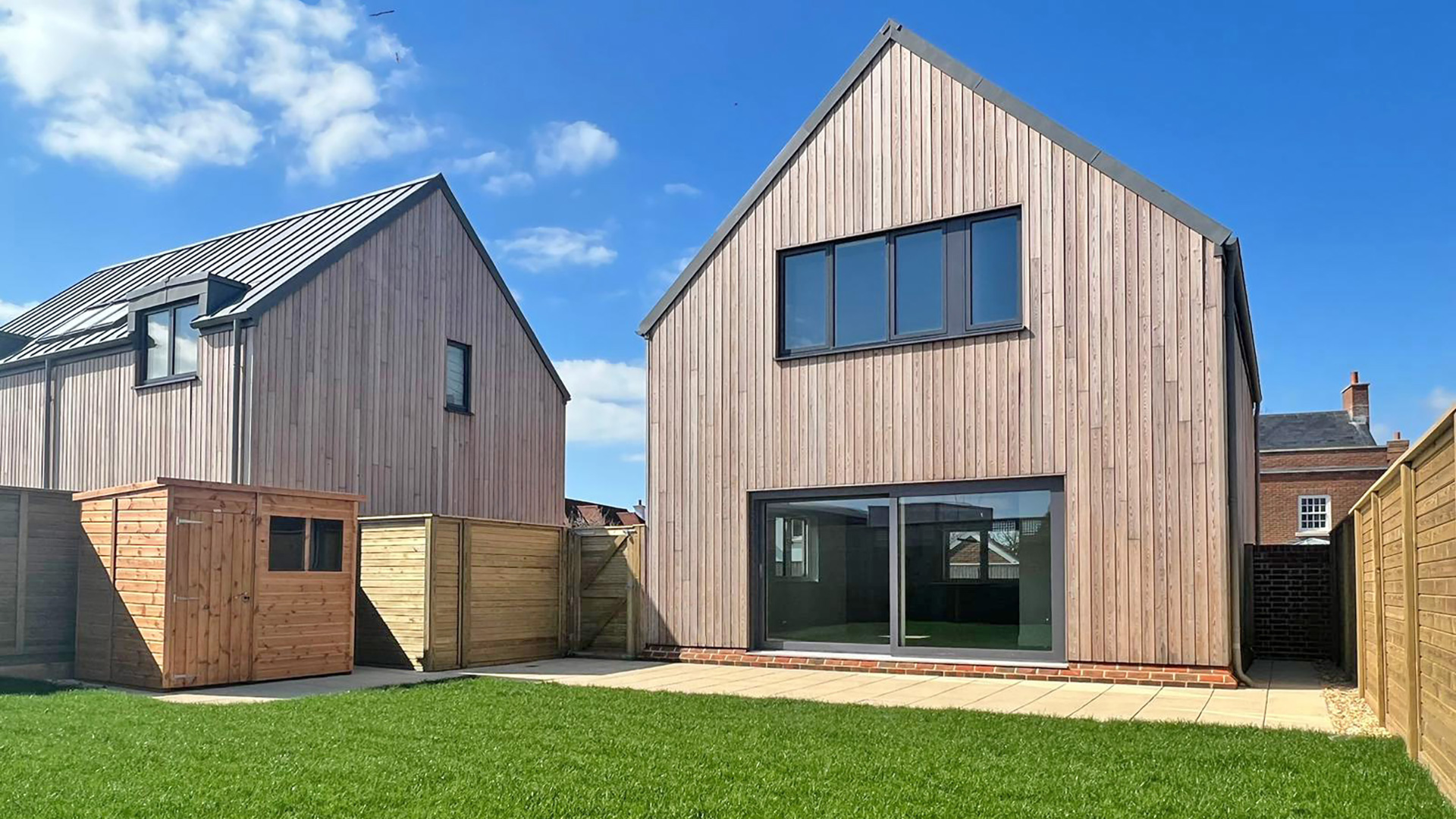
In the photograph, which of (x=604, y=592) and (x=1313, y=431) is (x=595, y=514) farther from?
(x=1313, y=431)

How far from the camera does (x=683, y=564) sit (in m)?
14.1

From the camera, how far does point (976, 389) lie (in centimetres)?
1227

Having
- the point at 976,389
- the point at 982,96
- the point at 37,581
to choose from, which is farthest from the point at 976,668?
the point at 37,581

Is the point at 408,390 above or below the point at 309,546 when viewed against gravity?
above

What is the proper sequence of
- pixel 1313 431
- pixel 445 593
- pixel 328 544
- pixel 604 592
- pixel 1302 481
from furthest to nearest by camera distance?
pixel 1313 431, pixel 1302 481, pixel 604 592, pixel 445 593, pixel 328 544

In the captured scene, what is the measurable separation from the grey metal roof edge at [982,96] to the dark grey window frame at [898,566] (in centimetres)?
296

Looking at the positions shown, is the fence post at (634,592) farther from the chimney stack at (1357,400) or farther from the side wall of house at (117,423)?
the chimney stack at (1357,400)

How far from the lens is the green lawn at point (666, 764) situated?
5.62 m

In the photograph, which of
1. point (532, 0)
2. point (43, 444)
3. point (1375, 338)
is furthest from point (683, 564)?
point (1375, 338)

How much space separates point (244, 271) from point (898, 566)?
11325 mm

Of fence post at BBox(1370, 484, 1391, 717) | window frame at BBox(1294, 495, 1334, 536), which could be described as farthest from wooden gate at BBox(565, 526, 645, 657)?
window frame at BBox(1294, 495, 1334, 536)

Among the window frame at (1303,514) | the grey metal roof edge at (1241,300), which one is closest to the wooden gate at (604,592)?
the grey metal roof edge at (1241,300)

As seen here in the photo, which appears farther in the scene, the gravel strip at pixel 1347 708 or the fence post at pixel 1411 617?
the gravel strip at pixel 1347 708

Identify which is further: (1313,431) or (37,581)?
(1313,431)
